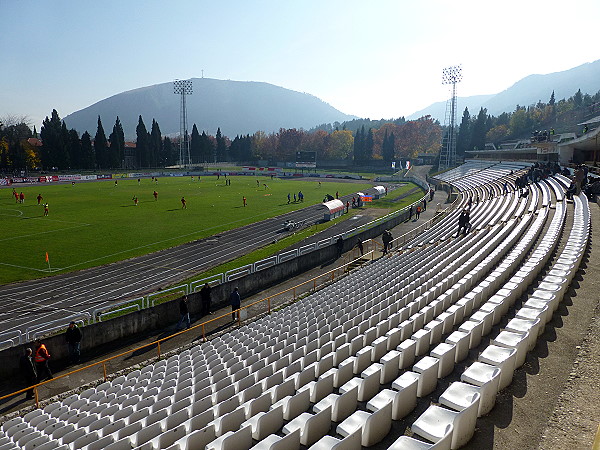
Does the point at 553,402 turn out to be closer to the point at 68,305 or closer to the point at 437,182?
the point at 68,305

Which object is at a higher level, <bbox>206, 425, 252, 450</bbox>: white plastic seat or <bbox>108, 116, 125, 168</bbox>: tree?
<bbox>108, 116, 125, 168</bbox>: tree

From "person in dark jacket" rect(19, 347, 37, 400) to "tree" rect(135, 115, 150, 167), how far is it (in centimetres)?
11300

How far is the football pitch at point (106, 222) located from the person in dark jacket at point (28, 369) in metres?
12.4

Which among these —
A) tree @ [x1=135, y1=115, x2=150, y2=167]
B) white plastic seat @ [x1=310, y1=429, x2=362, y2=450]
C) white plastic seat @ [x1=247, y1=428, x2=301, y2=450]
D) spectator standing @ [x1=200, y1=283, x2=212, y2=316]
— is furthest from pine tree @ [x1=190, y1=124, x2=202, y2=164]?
white plastic seat @ [x1=310, y1=429, x2=362, y2=450]

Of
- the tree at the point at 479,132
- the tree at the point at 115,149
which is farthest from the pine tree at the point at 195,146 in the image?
the tree at the point at 479,132

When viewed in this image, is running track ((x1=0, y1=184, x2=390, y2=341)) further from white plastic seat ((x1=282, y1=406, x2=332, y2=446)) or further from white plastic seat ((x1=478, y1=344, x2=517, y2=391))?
white plastic seat ((x1=478, y1=344, x2=517, y2=391))

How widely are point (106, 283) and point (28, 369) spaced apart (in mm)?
10530

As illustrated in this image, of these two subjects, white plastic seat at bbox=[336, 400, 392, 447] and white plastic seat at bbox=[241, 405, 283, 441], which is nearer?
white plastic seat at bbox=[336, 400, 392, 447]

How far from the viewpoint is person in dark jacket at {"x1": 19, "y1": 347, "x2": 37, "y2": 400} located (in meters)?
11.3

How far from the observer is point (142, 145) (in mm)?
115750

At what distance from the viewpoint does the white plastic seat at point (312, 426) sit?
17.7 feet

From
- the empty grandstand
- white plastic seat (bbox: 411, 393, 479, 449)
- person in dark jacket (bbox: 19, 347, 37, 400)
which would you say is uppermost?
white plastic seat (bbox: 411, 393, 479, 449)

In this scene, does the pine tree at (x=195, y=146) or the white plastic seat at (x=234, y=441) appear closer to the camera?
the white plastic seat at (x=234, y=441)

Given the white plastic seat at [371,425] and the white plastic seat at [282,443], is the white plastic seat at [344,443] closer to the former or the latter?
the white plastic seat at [371,425]
